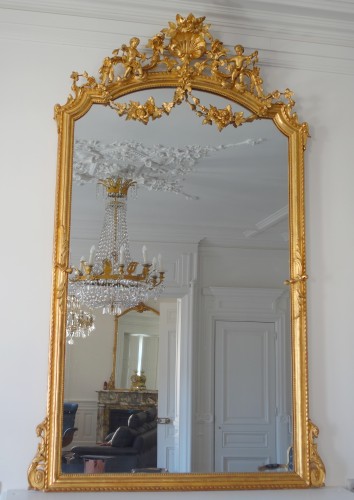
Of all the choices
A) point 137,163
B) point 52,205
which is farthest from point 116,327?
point 137,163

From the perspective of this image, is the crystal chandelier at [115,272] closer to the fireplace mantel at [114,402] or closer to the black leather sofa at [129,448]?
the fireplace mantel at [114,402]

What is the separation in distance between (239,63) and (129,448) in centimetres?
146

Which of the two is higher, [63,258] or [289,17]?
[289,17]

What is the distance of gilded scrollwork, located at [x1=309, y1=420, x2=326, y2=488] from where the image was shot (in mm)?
2336

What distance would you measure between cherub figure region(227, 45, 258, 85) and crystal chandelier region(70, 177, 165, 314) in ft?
2.01

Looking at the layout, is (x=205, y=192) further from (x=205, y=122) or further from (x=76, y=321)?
(x=76, y=321)

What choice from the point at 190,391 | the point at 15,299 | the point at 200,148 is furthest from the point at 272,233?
the point at 15,299

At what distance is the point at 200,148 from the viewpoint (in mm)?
2439

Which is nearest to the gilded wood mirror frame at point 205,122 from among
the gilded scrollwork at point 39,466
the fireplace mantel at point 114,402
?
the gilded scrollwork at point 39,466

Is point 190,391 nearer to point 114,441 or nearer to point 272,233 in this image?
point 114,441

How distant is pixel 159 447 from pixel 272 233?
2.87 ft

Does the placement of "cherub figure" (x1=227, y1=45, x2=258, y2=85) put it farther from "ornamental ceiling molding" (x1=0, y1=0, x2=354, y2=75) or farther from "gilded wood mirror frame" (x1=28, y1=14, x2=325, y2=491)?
"ornamental ceiling molding" (x1=0, y1=0, x2=354, y2=75)

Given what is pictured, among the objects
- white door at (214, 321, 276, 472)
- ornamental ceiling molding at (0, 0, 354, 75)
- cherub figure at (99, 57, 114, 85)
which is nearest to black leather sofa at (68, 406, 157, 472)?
white door at (214, 321, 276, 472)

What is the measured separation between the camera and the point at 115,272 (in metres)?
2.30
